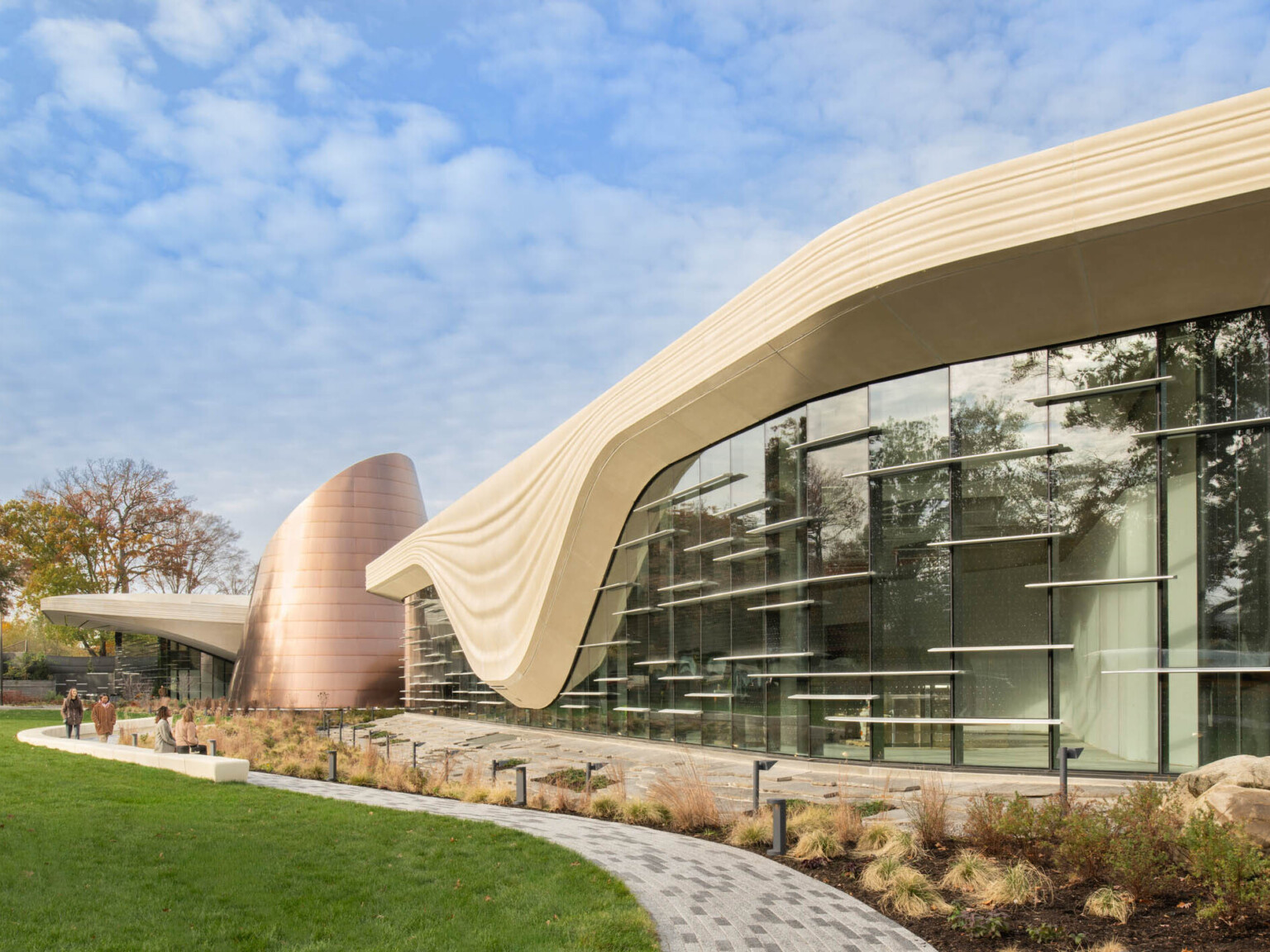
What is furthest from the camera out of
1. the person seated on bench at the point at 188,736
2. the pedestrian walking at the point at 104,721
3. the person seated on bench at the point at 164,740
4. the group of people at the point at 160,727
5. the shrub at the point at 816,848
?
the pedestrian walking at the point at 104,721

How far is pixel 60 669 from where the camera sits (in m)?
59.8

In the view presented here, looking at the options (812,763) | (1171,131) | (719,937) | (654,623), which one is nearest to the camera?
(719,937)

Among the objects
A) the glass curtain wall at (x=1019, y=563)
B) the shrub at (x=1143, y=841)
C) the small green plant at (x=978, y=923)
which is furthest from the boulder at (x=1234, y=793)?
the glass curtain wall at (x=1019, y=563)

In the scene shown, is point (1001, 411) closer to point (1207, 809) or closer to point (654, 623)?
point (1207, 809)

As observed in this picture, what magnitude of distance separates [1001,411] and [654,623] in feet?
31.0

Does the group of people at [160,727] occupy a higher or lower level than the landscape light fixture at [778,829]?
lower

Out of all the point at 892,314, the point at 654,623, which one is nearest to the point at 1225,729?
the point at 892,314

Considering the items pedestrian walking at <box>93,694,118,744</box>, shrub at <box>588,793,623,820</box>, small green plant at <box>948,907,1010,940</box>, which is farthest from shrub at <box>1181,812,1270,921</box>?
pedestrian walking at <box>93,694,118,744</box>

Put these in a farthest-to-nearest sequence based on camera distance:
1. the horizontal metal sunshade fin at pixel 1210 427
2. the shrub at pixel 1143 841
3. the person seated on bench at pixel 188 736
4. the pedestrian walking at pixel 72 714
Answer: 1. the pedestrian walking at pixel 72 714
2. the person seated on bench at pixel 188 736
3. the horizontal metal sunshade fin at pixel 1210 427
4. the shrub at pixel 1143 841

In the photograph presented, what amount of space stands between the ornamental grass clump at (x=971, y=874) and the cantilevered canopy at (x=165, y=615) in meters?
49.9

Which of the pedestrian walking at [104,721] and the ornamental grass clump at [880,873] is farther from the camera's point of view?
the pedestrian walking at [104,721]

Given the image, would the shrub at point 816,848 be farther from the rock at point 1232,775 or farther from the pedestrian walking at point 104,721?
the pedestrian walking at point 104,721

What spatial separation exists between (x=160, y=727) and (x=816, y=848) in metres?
15.3

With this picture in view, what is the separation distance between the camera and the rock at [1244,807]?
7.39m
